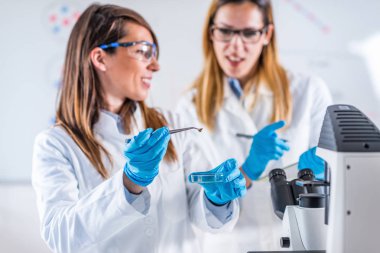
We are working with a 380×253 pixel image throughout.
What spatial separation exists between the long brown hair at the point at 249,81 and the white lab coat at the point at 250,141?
0.03m

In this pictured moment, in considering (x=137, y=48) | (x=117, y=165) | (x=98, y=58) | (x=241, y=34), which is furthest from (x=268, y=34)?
(x=117, y=165)

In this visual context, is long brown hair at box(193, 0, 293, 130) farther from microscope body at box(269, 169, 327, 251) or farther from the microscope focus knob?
the microscope focus knob

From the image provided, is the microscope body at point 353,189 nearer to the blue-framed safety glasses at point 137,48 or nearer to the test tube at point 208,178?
the test tube at point 208,178

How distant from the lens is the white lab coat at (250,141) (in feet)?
6.13

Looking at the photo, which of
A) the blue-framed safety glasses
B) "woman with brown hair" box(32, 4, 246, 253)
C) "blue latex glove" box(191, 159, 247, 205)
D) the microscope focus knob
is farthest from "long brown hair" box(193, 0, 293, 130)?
the microscope focus knob

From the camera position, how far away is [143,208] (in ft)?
4.00

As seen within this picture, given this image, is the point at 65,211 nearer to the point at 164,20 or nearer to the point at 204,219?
the point at 204,219

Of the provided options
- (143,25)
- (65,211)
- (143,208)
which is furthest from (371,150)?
(143,25)

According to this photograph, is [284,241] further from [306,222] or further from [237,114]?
[237,114]

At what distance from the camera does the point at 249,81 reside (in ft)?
6.50

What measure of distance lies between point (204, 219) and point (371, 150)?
66cm

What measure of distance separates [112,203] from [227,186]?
0.32 meters

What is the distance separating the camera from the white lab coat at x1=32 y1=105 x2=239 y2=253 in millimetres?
1233

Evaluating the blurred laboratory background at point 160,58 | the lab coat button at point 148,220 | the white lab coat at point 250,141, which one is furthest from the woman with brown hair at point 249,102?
the lab coat button at point 148,220
